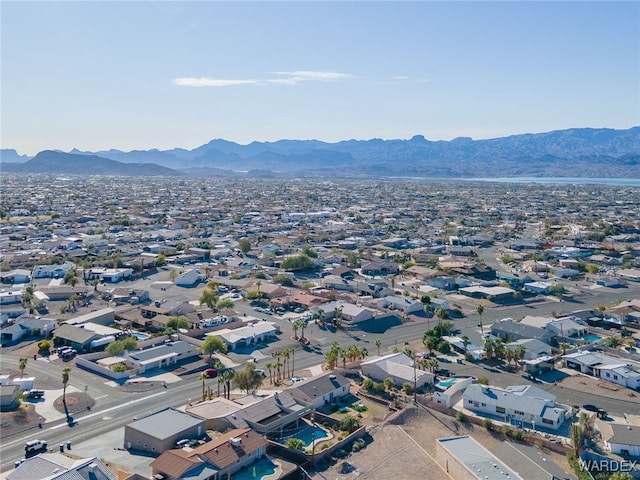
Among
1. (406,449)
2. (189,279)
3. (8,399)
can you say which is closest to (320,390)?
(406,449)

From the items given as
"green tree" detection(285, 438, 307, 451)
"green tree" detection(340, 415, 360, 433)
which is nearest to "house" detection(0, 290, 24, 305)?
"green tree" detection(285, 438, 307, 451)

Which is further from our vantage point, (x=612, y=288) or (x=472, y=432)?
(x=612, y=288)

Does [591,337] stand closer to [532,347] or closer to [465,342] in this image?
[532,347]

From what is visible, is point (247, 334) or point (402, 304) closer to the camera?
point (247, 334)

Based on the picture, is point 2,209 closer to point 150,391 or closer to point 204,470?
point 150,391

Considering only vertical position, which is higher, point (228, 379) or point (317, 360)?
point (228, 379)

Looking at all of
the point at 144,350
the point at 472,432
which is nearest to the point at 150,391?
the point at 144,350

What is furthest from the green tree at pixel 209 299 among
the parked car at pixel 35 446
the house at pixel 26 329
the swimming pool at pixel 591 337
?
the swimming pool at pixel 591 337
